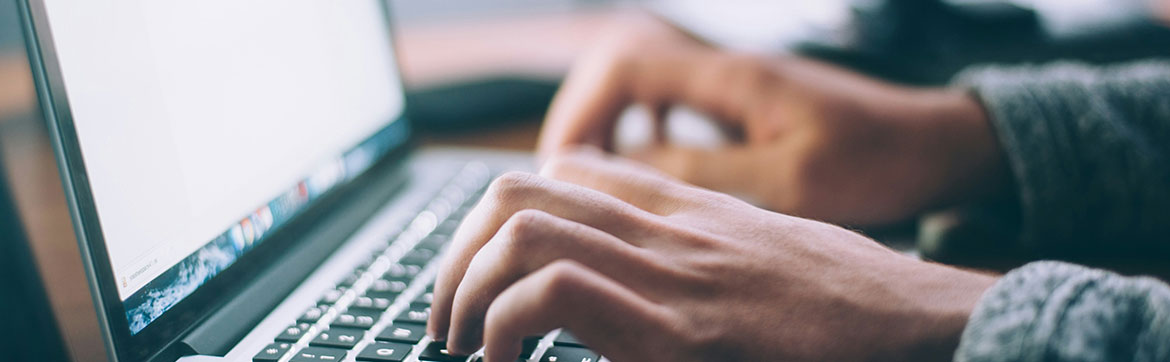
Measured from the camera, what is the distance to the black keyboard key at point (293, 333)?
404mm

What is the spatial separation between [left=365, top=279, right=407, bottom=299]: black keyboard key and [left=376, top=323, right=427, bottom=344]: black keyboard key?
45 millimetres

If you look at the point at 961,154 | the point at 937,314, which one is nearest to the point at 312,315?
the point at 937,314

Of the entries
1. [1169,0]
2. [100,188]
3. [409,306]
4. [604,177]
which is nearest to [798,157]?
[604,177]

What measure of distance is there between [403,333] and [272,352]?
65 mm

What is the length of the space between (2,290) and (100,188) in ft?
0.71

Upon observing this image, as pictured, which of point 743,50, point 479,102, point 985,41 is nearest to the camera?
point 743,50

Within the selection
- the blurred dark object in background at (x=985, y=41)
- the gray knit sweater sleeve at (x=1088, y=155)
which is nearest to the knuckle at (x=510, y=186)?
the gray knit sweater sleeve at (x=1088, y=155)

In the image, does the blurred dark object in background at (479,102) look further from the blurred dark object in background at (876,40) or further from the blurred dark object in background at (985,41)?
the blurred dark object in background at (985,41)

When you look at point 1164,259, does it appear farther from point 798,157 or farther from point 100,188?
point 100,188

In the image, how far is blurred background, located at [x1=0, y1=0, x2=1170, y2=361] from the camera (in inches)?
25.8

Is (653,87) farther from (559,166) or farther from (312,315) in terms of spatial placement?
(312,315)

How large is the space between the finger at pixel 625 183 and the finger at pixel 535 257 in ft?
0.23

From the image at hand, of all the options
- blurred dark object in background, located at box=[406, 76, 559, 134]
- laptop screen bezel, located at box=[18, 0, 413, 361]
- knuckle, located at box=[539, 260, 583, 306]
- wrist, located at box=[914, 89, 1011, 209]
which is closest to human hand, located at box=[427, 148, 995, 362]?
knuckle, located at box=[539, 260, 583, 306]

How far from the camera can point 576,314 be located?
0.32 meters
